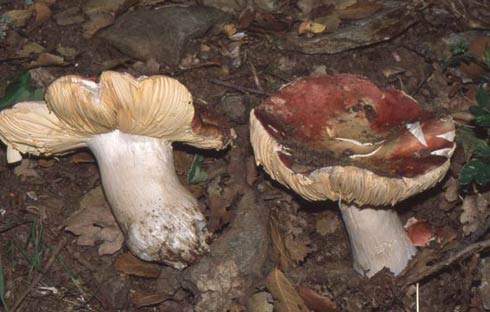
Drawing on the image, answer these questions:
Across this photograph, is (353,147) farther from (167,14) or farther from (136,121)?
(167,14)

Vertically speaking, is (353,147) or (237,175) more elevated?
(353,147)

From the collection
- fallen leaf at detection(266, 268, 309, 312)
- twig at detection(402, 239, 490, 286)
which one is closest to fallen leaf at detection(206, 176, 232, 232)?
fallen leaf at detection(266, 268, 309, 312)

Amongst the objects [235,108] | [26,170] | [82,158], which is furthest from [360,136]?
[26,170]

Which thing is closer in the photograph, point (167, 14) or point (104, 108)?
point (104, 108)

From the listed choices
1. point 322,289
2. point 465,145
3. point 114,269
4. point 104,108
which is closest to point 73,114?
point 104,108

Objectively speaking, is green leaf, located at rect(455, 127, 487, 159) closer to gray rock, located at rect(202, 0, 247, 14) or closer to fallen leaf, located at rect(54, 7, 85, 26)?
gray rock, located at rect(202, 0, 247, 14)

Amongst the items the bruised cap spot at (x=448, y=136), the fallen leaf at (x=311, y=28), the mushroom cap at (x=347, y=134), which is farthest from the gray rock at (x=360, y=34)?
the bruised cap spot at (x=448, y=136)
